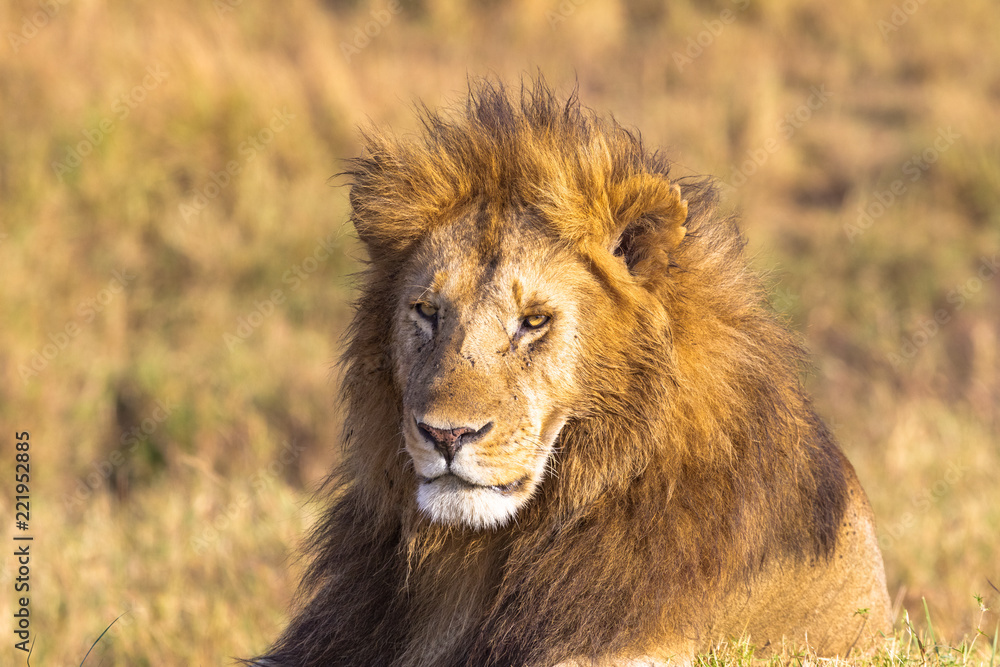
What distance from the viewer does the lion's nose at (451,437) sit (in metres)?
2.64

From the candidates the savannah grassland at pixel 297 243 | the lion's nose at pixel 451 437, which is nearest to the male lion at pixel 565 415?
the lion's nose at pixel 451 437

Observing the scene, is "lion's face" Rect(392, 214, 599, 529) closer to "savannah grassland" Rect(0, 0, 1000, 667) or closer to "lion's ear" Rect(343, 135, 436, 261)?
"lion's ear" Rect(343, 135, 436, 261)

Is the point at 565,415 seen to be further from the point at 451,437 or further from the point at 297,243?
the point at 297,243

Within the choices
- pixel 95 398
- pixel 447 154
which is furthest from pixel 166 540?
pixel 447 154

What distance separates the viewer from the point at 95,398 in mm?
8516

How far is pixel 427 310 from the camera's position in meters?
2.98

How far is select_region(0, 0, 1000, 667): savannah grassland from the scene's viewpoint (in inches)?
242

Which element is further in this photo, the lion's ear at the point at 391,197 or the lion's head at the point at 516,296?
the lion's ear at the point at 391,197

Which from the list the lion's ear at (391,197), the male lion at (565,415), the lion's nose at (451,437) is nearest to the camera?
the lion's nose at (451,437)

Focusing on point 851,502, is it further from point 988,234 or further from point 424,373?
point 988,234

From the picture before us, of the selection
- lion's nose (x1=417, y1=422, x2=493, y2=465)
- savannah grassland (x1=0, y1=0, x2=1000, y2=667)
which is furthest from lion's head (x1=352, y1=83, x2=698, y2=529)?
savannah grassland (x1=0, y1=0, x2=1000, y2=667)

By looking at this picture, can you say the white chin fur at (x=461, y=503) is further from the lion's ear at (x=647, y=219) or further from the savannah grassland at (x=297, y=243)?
the savannah grassland at (x=297, y=243)

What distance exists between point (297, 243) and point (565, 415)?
300 inches

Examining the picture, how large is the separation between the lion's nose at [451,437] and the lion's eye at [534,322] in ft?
1.08
